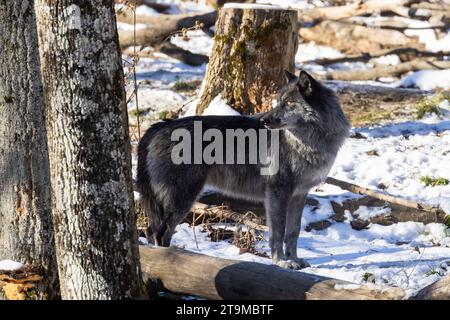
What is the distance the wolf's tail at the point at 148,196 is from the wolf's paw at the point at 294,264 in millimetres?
1162

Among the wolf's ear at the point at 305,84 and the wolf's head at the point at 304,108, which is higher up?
the wolf's ear at the point at 305,84

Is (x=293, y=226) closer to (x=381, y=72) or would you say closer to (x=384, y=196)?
(x=384, y=196)

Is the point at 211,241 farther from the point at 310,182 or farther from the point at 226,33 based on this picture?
the point at 226,33

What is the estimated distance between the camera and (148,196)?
22.4ft

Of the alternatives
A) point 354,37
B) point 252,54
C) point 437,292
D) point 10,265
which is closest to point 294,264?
point 437,292

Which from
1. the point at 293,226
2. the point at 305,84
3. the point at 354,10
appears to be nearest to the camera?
the point at 305,84

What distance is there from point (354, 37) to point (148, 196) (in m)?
8.89

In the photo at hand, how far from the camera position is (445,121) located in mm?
10172

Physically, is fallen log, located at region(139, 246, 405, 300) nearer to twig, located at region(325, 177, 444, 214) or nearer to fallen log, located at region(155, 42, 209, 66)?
twig, located at region(325, 177, 444, 214)

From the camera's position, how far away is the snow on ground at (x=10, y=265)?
16.3 feet

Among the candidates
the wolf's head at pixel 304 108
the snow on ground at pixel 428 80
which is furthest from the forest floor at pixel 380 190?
the wolf's head at pixel 304 108

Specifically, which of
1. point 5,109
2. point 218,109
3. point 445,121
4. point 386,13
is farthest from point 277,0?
point 5,109

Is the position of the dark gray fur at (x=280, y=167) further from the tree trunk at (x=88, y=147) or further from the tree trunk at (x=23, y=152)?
the tree trunk at (x=88, y=147)

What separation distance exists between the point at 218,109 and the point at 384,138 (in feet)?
8.28
